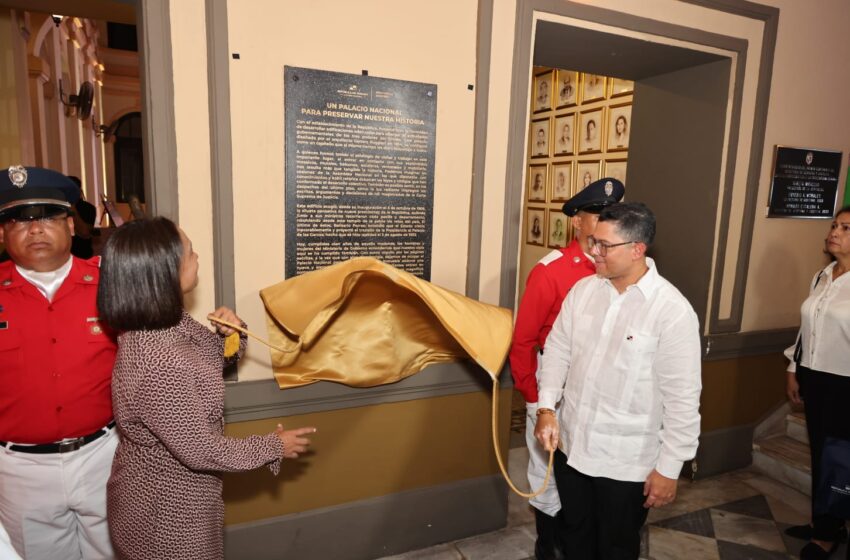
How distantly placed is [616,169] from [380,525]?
3.12 metres

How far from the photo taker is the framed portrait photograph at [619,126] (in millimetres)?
4004

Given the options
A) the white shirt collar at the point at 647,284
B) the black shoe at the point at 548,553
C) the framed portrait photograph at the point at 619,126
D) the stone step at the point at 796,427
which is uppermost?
the framed portrait photograph at the point at 619,126

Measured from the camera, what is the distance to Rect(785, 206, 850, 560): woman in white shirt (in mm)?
2668

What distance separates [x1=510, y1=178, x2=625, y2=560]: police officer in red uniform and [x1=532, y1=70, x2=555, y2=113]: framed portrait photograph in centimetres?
270

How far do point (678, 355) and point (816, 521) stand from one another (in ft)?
6.17

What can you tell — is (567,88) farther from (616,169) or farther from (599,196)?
(599,196)

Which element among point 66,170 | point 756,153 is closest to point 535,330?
point 756,153

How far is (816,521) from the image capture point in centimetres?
277

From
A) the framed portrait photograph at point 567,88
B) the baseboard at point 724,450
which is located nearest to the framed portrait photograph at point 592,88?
the framed portrait photograph at point 567,88

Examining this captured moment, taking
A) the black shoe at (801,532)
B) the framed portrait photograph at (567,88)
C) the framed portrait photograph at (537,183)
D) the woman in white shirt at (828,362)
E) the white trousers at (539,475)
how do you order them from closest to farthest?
the white trousers at (539,475)
the woman in white shirt at (828,362)
the black shoe at (801,532)
the framed portrait photograph at (567,88)
the framed portrait photograph at (537,183)

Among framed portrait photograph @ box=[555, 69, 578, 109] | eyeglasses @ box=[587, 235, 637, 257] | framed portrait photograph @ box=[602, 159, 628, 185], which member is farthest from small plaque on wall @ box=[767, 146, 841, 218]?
eyeglasses @ box=[587, 235, 637, 257]

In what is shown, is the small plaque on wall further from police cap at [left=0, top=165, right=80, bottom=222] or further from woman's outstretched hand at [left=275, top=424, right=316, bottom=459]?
police cap at [left=0, top=165, right=80, bottom=222]

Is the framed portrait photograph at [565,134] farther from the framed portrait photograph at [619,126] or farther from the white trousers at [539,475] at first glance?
the white trousers at [539,475]

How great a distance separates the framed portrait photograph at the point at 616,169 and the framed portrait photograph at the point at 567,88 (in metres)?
0.78
